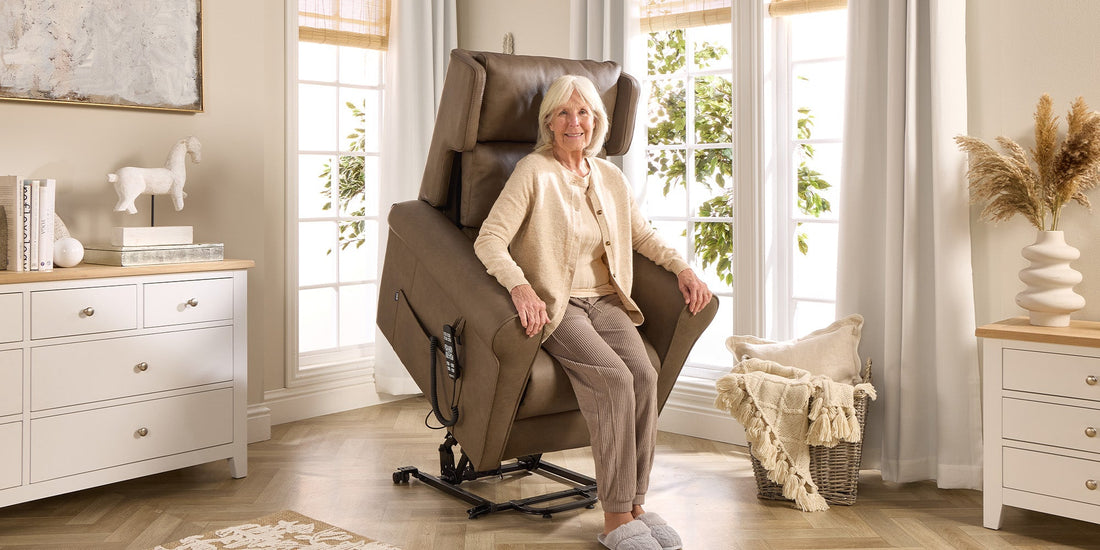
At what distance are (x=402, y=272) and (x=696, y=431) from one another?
4.99 ft

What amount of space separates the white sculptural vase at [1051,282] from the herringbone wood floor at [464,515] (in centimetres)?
63

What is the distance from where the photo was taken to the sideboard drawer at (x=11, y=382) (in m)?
2.66

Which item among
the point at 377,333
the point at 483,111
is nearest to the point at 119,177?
the point at 483,111

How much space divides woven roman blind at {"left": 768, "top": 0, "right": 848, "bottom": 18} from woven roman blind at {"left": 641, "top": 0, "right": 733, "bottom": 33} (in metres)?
0.19

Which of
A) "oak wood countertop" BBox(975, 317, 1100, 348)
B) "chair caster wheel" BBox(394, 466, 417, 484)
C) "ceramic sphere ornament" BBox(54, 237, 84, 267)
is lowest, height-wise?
"chair caster wheel" BBox(394, 466, 417, 484)

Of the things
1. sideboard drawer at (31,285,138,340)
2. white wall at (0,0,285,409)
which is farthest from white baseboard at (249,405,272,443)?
sideboard drawer at (31,285,138,340)

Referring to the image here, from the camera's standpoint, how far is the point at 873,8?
3.24 meters

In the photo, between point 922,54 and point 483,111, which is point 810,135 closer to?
point 922,54

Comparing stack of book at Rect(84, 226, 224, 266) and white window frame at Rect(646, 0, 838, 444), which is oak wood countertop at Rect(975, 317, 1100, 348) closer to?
white window frame at Rect(646, 0, 838, 444)

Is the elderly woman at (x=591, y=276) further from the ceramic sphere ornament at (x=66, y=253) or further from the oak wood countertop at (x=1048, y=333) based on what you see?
the ceramic sphere ornament at (x=66, y=253)

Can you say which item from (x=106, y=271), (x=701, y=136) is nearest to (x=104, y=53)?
(x=106, y=271)

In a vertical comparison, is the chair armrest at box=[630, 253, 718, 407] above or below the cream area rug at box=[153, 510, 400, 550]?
above

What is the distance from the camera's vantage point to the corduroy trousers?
2555 millimetres

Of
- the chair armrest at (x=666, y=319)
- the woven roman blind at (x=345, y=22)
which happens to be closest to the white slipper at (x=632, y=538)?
the chair armrest at (x=666, y=319)
